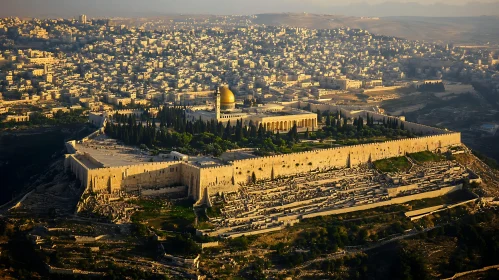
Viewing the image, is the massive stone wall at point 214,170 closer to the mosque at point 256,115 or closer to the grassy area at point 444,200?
the grassy area at point 444,200

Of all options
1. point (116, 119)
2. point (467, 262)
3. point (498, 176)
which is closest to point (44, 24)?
point (116, 119)

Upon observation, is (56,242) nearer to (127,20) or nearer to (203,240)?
(203,240)

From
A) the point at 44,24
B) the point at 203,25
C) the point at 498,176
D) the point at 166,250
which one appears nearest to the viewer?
the point at 166,250

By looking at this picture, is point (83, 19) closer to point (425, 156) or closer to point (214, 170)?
point (425, 156)

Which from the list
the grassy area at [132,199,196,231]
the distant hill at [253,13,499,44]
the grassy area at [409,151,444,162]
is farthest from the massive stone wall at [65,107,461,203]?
the distant hill at [253,13,499,44]

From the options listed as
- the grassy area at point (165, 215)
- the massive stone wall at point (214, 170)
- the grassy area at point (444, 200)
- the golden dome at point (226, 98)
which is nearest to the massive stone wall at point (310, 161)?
the massive stone wall at point (214, 170)
